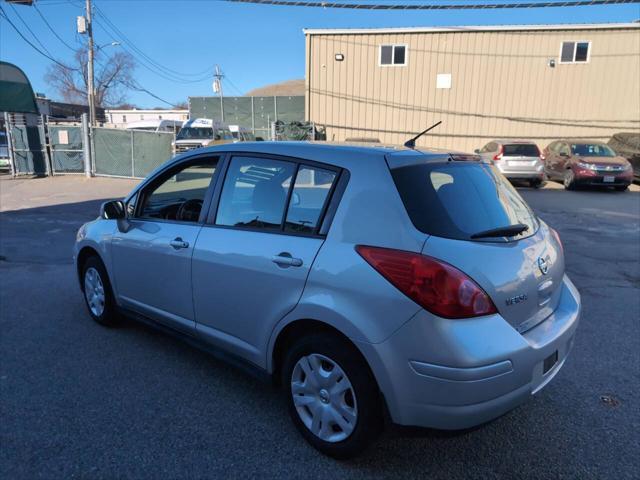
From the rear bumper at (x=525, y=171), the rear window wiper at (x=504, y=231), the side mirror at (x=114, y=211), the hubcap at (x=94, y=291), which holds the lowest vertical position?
the hubcap at (x=94, y=291)

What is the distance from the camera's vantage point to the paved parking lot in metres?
2.57

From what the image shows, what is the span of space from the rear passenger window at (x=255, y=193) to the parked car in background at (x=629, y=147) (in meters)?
18.1

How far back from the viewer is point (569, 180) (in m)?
16.2

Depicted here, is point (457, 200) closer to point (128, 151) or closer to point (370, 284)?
point (370, 284)

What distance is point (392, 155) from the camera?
2.61 m

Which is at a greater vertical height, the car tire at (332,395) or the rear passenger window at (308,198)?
the rear passenger window at (308,198)

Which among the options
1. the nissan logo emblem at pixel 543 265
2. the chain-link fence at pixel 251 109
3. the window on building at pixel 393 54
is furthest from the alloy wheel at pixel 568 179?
the chain-link fence at pixel 251 109

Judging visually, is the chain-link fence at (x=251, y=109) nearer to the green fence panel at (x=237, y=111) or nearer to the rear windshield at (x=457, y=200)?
the green fence panel at (x=237, y=111)

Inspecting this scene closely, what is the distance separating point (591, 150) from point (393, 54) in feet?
28.8

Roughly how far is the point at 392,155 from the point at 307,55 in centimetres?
1970

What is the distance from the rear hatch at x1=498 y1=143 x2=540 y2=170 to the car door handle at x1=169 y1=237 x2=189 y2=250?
48.1ft

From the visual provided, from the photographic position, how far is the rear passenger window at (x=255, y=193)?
292cm

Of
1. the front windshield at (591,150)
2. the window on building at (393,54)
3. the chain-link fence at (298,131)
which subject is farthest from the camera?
the window on building at (393,54)

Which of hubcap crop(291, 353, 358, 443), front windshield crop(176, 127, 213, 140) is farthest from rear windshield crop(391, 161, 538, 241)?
front windshield crop(176, 127, 213, 140)
